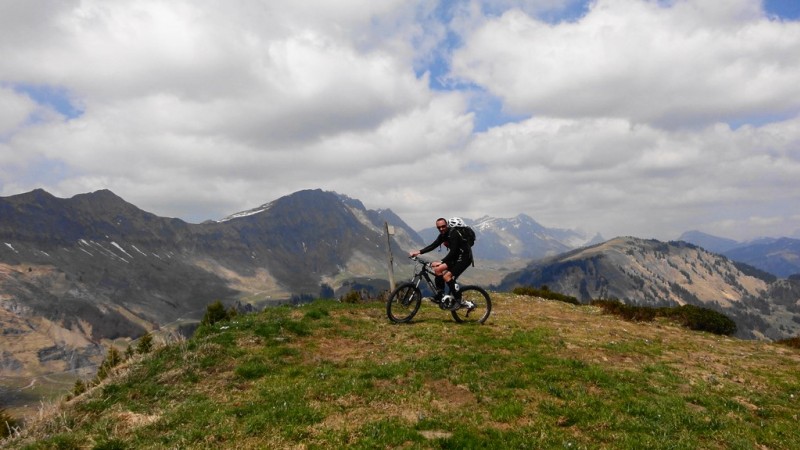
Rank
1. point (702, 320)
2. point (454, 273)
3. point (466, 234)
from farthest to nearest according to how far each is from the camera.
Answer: point (702, 320) → point (466, 234) → point (454, 273)

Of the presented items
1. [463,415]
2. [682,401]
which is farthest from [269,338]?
[682,401]

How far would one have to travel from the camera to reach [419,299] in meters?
21.2

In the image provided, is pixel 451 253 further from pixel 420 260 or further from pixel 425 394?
pixel 425 394

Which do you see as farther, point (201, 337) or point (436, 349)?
point (201, 337)

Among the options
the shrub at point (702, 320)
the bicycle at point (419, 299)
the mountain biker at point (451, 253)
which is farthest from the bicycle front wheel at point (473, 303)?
the shrub at point (702, 320)

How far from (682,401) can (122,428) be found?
1457cm

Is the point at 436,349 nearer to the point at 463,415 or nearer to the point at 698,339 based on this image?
the point at 463,415

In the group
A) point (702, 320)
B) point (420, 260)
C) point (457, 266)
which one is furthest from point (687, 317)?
point (420, 260)

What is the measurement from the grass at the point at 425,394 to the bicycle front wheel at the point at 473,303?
163 centimetres

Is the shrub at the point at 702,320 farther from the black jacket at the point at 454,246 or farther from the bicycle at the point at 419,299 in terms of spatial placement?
the black jacket at the point at 454,246

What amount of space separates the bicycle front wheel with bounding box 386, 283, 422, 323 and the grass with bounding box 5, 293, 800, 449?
1.21 m

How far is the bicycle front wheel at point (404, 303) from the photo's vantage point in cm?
2108

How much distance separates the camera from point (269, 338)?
59.0 ft

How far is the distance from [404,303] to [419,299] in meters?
0.80
